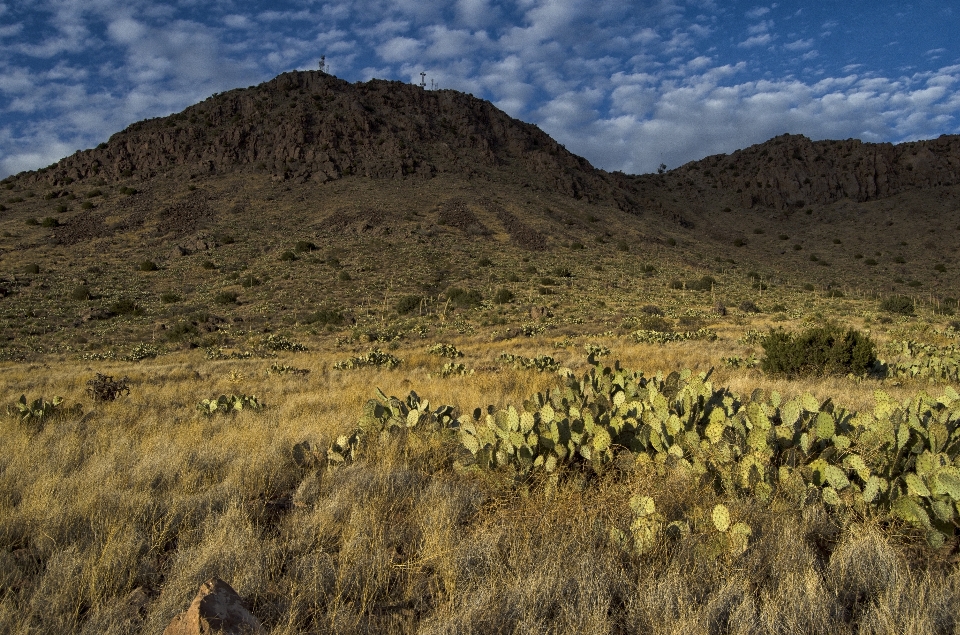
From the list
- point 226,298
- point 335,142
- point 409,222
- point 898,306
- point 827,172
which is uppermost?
point 335,142

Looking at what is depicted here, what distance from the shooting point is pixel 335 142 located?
63844 millimetres

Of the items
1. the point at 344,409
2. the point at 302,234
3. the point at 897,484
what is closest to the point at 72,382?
the point at 344,409

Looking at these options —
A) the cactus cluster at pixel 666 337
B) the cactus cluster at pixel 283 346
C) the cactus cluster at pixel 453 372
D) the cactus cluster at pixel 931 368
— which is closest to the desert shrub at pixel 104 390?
the cactus cluster at pixel 453 372

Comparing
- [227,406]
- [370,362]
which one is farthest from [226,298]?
[227,406]

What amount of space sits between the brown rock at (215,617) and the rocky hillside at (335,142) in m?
61.0

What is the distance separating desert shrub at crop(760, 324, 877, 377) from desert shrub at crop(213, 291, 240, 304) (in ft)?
97.1

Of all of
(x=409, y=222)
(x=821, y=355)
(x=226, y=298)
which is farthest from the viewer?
(x=409, y=222)

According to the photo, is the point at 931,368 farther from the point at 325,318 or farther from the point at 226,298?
the point at 226,298

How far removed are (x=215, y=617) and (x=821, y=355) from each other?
1106 cm

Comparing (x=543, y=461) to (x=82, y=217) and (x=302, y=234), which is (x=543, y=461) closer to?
(x=302, y=234)

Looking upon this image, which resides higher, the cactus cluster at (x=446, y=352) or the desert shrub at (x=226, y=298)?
the desert shrub at (x=226, y=298)

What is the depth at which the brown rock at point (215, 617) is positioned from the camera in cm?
193

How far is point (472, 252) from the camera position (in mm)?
42844

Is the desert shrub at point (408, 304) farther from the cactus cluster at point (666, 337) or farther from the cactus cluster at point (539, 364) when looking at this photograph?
the cactus cluster at point (539, 364)
